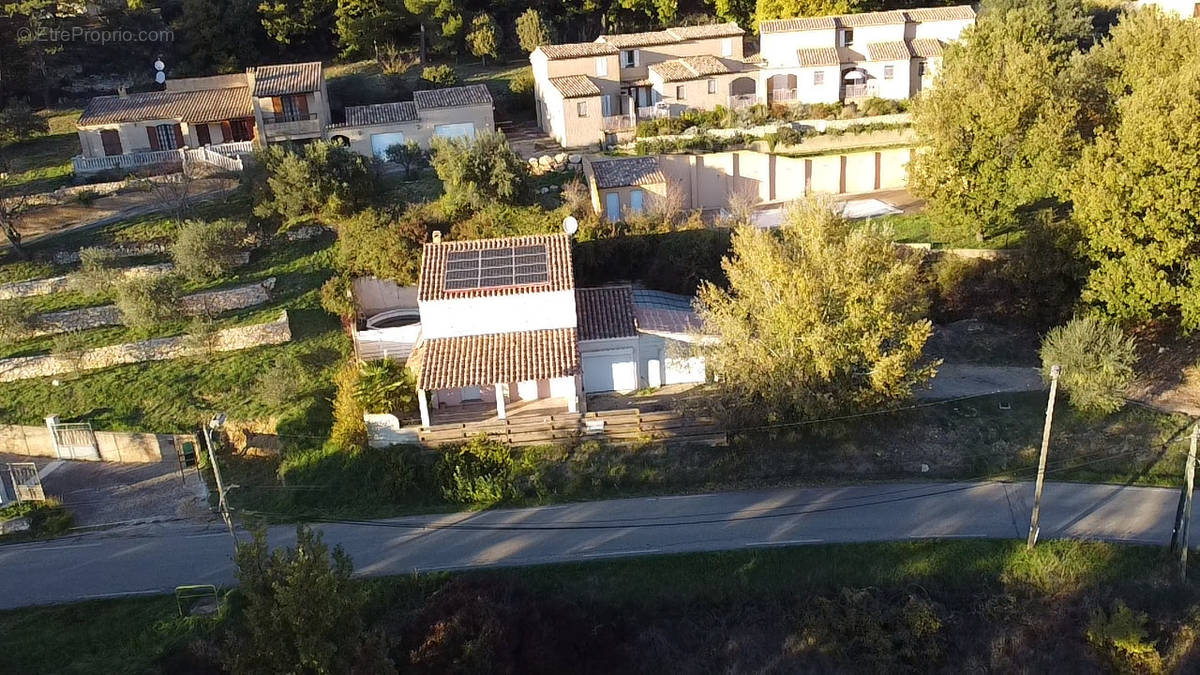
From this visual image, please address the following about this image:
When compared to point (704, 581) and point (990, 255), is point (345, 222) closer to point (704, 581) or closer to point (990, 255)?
point (704, 581)

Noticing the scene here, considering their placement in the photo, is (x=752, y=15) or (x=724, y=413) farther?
(x=752, y=15)

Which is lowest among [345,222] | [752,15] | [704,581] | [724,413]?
[704,581]

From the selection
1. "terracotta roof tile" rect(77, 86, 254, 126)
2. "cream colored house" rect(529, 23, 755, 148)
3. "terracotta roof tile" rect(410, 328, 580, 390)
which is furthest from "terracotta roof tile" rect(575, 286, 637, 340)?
"terracotta roof tile" rect(77, 86, 254, 126)

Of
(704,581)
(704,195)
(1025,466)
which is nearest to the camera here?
(704,581)

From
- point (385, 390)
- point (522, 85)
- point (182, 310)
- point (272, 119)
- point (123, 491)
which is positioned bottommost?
point (123, 491)

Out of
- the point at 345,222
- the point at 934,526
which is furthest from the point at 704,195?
the point at 934,526

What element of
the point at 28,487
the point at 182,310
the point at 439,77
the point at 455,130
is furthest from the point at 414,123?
the point at 28,487

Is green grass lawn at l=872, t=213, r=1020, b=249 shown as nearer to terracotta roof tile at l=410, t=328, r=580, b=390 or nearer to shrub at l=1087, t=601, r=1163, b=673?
terracotta roof tile at l=410, t=328, r=580, b=390

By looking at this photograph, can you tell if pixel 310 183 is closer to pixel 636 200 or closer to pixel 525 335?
pixel 636 200
